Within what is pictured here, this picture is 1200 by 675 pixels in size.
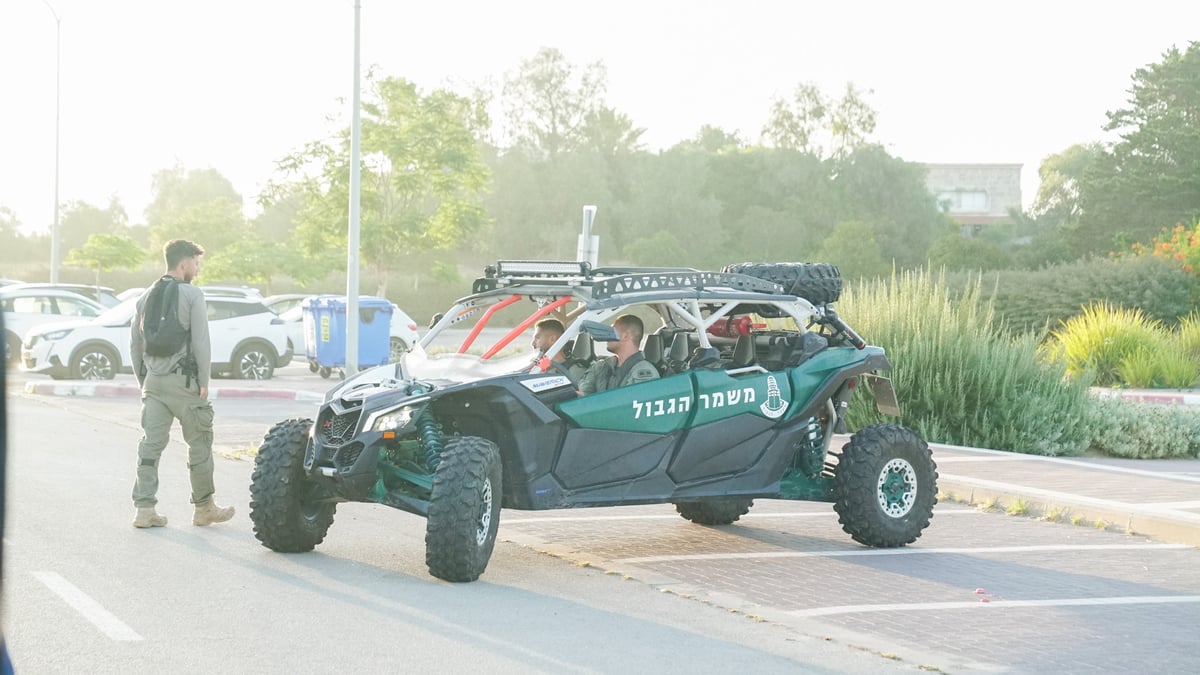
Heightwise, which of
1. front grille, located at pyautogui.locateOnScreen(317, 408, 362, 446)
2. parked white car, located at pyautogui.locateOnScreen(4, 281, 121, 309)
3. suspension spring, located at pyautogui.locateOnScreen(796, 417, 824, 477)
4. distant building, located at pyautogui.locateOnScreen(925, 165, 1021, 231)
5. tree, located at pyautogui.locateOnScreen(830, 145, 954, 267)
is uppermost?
distant building, located at pyautogui.locateOnScreen(925, 165, 1021, 231)

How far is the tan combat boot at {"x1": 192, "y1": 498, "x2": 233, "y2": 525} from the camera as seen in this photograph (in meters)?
10.4

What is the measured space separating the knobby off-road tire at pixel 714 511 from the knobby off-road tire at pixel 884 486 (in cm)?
102

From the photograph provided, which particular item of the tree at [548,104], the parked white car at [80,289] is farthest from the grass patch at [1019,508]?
the tree at [548,104]

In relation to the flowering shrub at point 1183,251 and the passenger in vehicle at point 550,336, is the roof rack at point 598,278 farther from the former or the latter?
the flowering shrub at point 1183,251

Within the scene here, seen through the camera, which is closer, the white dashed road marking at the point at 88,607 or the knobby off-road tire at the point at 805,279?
the white dashed road marking at the point at 88,607

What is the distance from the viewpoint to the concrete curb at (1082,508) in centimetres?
1069

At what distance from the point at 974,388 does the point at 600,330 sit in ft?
30.0

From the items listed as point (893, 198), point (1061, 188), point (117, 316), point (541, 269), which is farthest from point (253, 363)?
point (1061, 188)

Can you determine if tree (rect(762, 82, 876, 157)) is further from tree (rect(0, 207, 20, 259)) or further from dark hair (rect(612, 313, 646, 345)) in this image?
dark hair (rect(612, 313, 646, 345))

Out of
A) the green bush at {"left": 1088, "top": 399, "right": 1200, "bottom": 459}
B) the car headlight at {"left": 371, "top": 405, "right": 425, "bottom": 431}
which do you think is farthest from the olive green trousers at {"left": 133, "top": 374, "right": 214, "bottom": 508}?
the green bush at {"left": 1088, "top": 399, "right": 1200, "bottom": 459}

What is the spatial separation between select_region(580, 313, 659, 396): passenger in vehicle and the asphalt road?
1056 mm

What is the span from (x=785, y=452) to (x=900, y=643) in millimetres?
2967

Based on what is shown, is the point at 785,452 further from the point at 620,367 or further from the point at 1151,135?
the point at 1151,135

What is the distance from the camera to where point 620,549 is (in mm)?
9922
